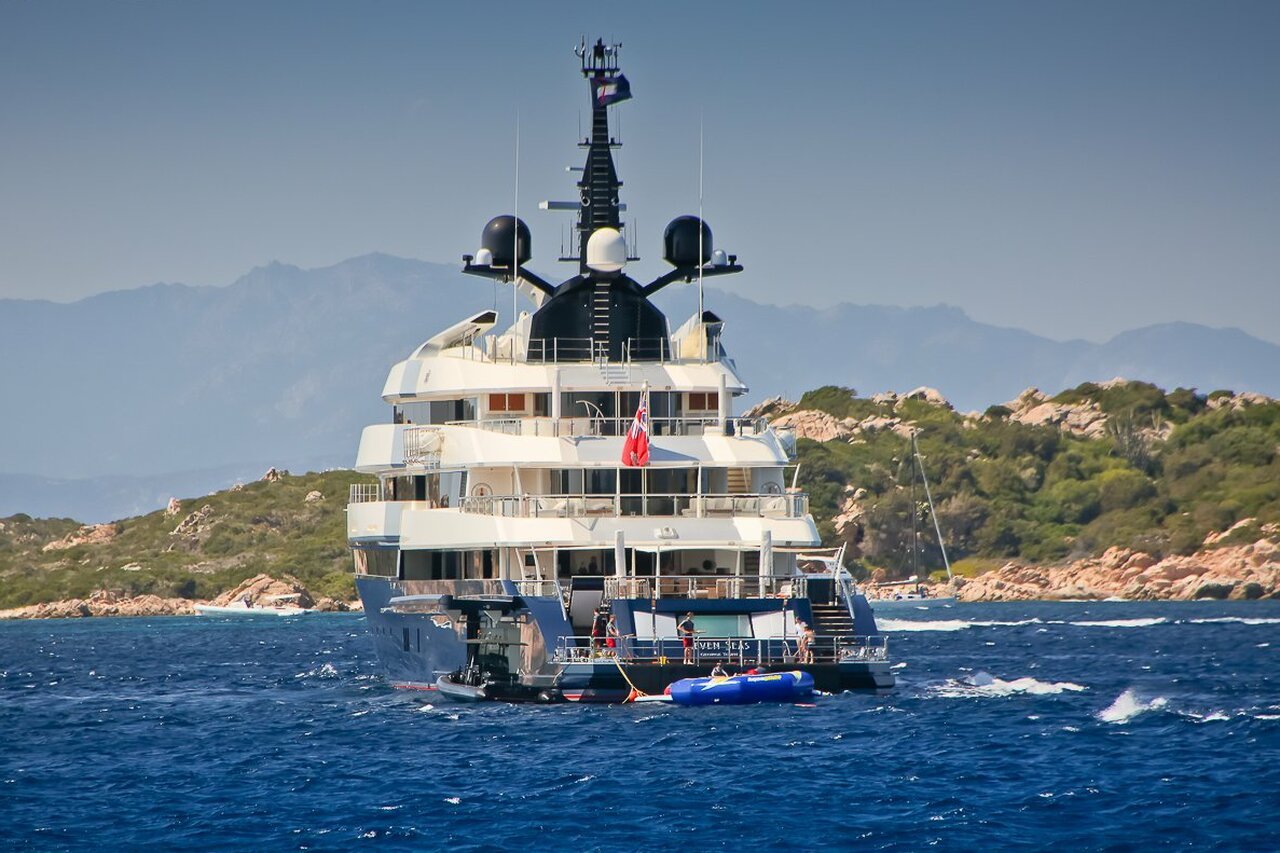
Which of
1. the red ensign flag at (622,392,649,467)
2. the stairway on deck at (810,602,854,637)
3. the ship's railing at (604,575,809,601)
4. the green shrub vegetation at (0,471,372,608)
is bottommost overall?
the stairway on deck at (810,602,854,637)

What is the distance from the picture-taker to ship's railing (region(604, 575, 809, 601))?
4716cm

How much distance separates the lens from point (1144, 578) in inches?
5748

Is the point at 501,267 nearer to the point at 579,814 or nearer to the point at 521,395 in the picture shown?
the point at 521,395

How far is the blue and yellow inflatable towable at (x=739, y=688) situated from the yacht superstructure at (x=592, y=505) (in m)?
0.53

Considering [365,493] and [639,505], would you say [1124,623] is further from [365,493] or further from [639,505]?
[639,505]

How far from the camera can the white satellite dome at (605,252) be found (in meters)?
55.0

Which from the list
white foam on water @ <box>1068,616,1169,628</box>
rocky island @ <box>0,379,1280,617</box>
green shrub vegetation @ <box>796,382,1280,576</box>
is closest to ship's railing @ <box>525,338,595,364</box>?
white foam on water @ <box>1068,616,1169,628</box>

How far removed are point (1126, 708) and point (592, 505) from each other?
45.1 ft

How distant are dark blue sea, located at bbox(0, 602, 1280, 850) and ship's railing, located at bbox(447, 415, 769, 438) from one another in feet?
23.8

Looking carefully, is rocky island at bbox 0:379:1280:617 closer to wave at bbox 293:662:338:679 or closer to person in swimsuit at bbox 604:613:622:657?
wave at bbox 293:662:338:679

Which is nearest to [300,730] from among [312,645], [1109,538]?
[312,645]

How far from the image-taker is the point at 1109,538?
16062cm

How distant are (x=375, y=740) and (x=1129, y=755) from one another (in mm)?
15517

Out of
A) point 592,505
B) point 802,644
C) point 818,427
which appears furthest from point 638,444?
point 818,427
